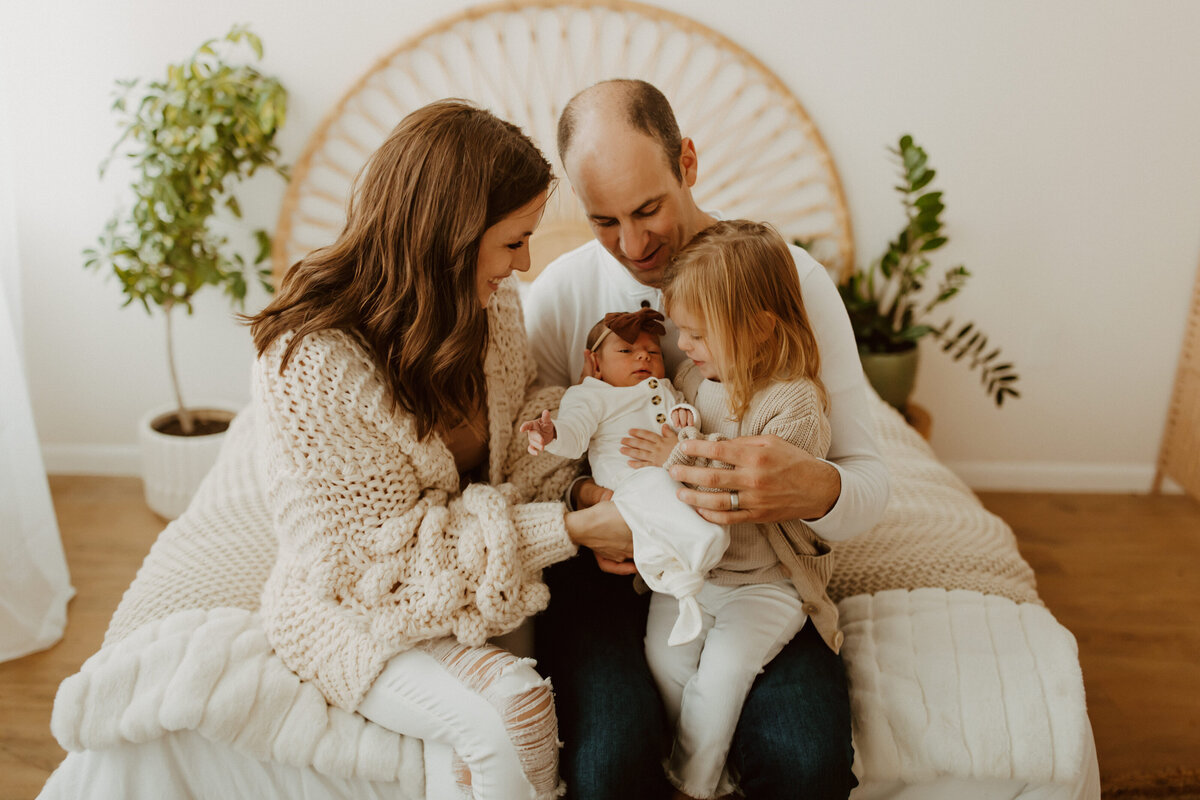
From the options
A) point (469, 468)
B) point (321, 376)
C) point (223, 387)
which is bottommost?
point (223, 387)

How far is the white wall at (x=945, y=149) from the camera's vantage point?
240cm

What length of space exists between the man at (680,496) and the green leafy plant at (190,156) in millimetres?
1221

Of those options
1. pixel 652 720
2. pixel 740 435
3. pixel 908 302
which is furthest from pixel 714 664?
pixel 908 302

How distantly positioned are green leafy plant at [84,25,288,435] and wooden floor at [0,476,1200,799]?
2.09ft

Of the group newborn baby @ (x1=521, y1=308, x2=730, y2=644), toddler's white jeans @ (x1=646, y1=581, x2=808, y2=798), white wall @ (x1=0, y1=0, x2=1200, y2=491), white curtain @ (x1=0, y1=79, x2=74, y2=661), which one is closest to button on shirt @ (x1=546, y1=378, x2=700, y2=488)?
newborn baby @ (x1=521, y1=308, x2=730, y2=644)

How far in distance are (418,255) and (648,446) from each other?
43 centimetres

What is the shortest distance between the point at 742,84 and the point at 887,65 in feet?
1.30

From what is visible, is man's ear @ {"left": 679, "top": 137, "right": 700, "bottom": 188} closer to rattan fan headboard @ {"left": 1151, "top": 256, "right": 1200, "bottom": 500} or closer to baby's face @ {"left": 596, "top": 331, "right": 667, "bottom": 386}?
baby's face @ {"left": 596, "top": 331, "right": 667, "bottom": 386}

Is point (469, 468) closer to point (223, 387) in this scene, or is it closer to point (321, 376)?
point (321, 376)

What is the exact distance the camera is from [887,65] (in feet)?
7.95

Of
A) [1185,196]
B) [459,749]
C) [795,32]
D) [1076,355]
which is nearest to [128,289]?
[459,749]

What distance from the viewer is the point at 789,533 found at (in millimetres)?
1311

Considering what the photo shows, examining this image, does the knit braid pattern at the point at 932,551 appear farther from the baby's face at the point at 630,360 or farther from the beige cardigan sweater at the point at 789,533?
the baby's face at the point at 630,360

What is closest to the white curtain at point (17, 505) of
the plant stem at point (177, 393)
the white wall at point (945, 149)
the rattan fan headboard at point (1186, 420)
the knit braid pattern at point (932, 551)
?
the plant stem at point (177, 393)
